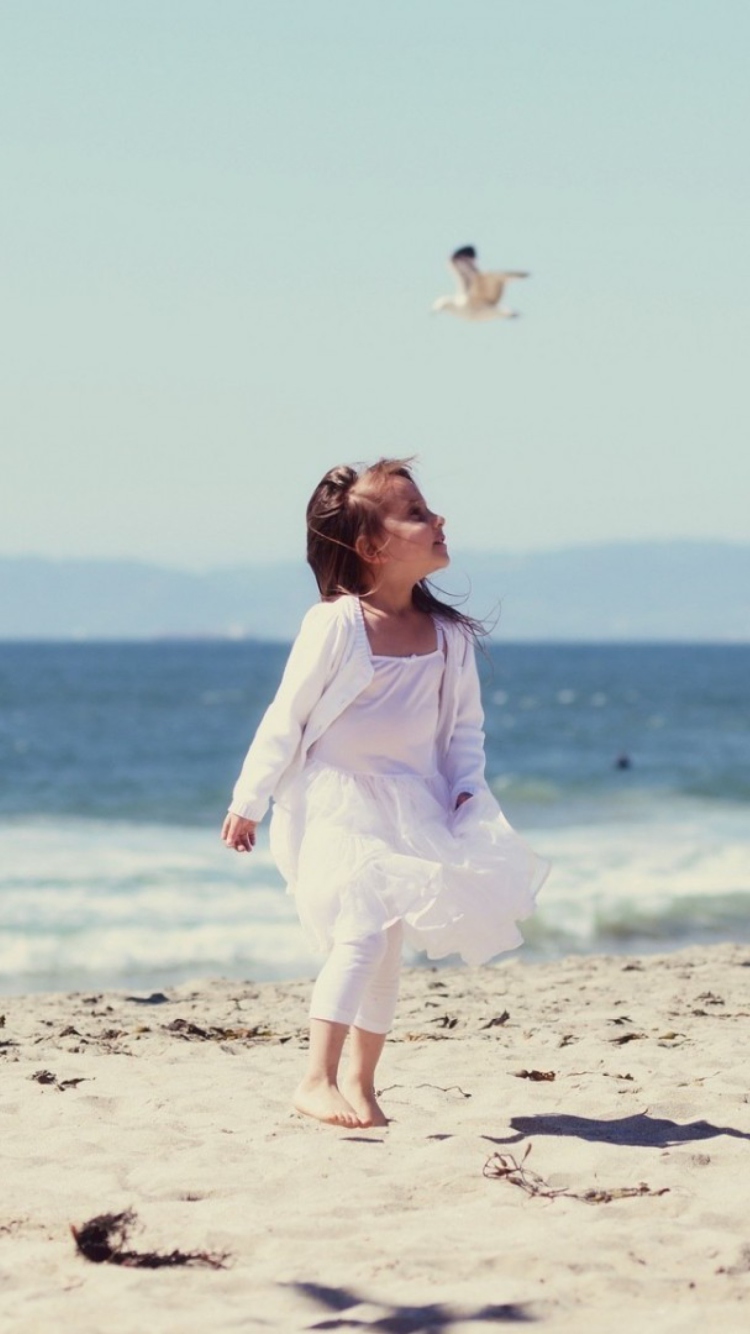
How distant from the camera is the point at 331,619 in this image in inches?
175

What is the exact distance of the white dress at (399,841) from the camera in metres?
4.23

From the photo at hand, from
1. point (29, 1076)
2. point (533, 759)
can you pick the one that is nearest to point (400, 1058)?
point (29, 1076)

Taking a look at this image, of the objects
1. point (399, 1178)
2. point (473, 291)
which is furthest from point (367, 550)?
point (473, 291)

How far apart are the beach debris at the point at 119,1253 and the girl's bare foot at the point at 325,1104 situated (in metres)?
0.91

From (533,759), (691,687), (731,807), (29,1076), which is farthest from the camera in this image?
(691,687)

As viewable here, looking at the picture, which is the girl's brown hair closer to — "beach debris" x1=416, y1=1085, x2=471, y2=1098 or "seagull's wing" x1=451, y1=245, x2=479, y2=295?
"beach debris" x1=416, y1=1085, x2=471, y2=1098

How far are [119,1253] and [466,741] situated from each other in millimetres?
1705

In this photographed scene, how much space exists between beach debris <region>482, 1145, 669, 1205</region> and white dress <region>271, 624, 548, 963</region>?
51 cm

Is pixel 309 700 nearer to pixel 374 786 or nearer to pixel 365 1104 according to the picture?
pixel 374 786

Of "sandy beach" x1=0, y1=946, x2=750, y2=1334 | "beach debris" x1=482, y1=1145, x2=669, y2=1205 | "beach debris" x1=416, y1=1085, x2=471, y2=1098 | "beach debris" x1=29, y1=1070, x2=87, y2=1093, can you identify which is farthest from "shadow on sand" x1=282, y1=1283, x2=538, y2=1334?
"beach debris" x1=29, y1=1070, x2=87, y2=1093

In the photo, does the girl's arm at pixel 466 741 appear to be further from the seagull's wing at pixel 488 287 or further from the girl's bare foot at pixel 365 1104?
the seagull's wing at pixel 488 287

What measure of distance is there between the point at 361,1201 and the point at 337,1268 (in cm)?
42

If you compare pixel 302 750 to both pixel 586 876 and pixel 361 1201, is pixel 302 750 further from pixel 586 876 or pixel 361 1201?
pixel 586 876

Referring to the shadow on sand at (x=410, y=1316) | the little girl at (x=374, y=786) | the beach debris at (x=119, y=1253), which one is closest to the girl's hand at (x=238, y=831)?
the little girl at (x=374, y=786)
